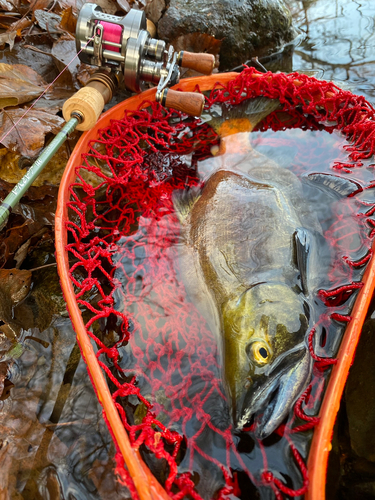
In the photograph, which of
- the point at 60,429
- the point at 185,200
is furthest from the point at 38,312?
the point at 185,200

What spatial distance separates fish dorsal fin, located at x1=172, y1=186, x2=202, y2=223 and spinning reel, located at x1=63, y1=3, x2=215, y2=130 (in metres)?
0.57

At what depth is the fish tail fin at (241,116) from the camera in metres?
2.80

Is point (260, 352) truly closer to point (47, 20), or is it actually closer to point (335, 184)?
point (335, 184)

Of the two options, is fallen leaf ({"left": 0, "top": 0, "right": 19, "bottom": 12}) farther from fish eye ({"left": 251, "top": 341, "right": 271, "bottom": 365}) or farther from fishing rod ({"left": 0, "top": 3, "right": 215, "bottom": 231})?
fish eye ({"left": 251, "top": 341, "right": 271, "bottom": 365})

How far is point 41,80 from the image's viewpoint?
8.98 ft

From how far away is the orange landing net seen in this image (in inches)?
54.4

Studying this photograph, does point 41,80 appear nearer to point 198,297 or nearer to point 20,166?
point 20,166

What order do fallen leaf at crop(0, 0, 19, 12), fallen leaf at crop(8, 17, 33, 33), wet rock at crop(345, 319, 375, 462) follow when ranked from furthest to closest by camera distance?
fallen leaf at crop(0, 0, 19, 12)
fallen leaf at crop(8, 17, 33, 33)
wet rock at crop(345, 319, 375, 462)

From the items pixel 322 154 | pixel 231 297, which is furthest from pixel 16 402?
pixel 322 154

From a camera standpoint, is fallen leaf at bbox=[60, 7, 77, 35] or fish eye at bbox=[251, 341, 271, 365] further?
fallen leaf at bbox=[60, 7, 77, 35]

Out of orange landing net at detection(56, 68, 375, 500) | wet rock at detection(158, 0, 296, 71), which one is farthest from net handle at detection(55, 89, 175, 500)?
wet rock at detection(158, 0, 296, 71)

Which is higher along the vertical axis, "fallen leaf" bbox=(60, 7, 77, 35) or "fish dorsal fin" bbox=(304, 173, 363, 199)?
"fallen leaf" bbox=(60, 7, 77, 35)

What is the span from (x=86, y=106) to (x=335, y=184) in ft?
5.89

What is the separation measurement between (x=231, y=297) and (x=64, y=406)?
45.0 inches
